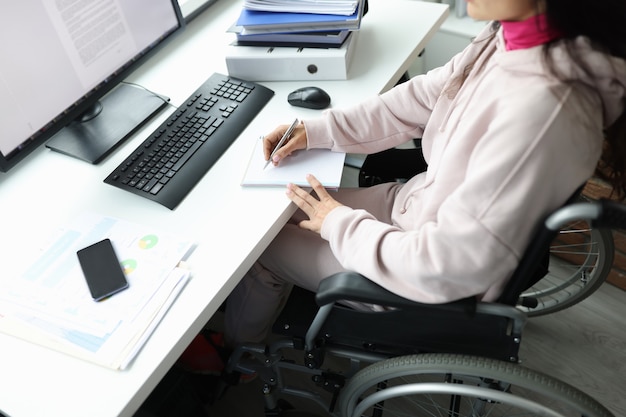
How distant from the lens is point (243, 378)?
1.54m

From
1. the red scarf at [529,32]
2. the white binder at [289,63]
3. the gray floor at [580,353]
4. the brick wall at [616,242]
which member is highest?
the red scarf at [529,32]

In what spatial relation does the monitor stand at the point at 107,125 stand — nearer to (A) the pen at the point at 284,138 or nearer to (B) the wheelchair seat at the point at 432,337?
(A) the pen at the point at 284,138

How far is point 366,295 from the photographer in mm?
901

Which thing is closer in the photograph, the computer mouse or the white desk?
the white desk

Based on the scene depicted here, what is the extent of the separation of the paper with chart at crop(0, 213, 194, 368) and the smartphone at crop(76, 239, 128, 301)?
0.01m

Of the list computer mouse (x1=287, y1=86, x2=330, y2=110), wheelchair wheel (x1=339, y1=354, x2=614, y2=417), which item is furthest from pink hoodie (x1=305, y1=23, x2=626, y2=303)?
computer mouse (x1=287, y1=86, x2=330, y2=110)

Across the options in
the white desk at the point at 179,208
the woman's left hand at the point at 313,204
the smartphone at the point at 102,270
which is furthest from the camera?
the woman's left hand at the point at 313,204

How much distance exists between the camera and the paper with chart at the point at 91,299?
86cm

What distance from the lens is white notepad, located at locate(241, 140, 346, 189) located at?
1083 mm

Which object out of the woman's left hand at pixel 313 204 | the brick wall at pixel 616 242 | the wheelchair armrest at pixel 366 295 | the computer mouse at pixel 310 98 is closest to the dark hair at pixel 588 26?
the wheelchair armrest at pixel 366 295

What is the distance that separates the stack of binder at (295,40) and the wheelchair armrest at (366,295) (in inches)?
23.9

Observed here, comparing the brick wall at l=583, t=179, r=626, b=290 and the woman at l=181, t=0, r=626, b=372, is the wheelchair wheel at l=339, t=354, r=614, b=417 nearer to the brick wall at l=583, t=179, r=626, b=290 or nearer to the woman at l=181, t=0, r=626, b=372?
the woman at l=181, t=0, r=626, b=372

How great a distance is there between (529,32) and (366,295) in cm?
48

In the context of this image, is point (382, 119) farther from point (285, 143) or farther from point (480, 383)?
point (480, 383)
